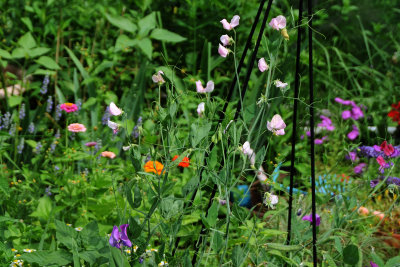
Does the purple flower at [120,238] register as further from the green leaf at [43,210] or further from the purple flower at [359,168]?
the purple flower at [359,168]

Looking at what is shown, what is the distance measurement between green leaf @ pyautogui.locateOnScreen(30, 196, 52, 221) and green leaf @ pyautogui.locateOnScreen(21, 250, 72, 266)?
0.60 meters

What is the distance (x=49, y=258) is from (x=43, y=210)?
674mm

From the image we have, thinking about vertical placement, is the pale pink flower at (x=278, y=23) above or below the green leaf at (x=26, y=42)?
below

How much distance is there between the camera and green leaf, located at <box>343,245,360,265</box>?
4.77 ft

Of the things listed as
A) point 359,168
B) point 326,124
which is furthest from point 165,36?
point 359,168

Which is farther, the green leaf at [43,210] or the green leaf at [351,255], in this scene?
the green leaf at [43,210]

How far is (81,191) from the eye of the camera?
7.36 ft

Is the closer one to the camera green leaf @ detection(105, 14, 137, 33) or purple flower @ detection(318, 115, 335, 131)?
green leaf @ detection(105, 14, 137, 33)

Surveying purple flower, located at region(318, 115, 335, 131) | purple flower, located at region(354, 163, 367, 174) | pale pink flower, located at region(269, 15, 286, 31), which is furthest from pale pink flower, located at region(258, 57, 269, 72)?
purple flower, located at region(318, 115, 335, 131)

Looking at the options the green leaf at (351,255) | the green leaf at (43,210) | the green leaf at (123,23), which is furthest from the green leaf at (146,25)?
the green leaf at (351,255)

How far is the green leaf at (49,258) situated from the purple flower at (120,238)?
168mm

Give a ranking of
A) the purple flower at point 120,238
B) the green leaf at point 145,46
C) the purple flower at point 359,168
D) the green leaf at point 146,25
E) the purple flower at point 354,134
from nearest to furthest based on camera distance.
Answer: the purple flower at point 120,238, the purple flower at point 359,168, the green leaf at point 145,46, the green leaf at point 146,25, the purple flower at point 354,134

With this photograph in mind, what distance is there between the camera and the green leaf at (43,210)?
2113 mm

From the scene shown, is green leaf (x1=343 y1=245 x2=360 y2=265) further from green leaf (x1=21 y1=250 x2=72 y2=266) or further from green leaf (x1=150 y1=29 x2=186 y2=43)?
green leaf (x1=150 y1=29 x2=186 y2=43)
